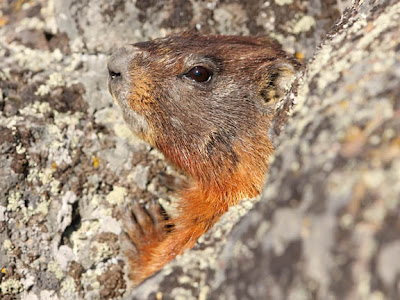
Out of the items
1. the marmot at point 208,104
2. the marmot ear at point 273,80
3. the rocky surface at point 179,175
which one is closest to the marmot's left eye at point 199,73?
the marmot at point 208,104

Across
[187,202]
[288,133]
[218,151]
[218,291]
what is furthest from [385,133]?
[187,202]

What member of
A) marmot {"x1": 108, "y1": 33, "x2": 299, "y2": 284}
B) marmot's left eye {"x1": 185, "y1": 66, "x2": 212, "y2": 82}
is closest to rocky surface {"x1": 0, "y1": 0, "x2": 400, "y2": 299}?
marmot {"x1": 108, "y1": 33, "x2": 299, "y2": 284}

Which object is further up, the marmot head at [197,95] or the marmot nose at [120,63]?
the marmot nose at [120,63]

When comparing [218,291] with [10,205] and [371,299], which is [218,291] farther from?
[10,205]

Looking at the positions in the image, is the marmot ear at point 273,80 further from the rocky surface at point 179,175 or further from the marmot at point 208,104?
the rocky surface at point 179,175

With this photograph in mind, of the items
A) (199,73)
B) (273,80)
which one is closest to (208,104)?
(199,73)

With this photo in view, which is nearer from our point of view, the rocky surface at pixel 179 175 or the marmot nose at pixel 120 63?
the rocky surface at pixel 179 175

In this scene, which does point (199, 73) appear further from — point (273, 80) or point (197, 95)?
point (273, 80)

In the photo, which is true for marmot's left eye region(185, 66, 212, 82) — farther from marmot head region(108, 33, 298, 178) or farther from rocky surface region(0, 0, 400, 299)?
rocky surface region(0, 0, 400, 299)
